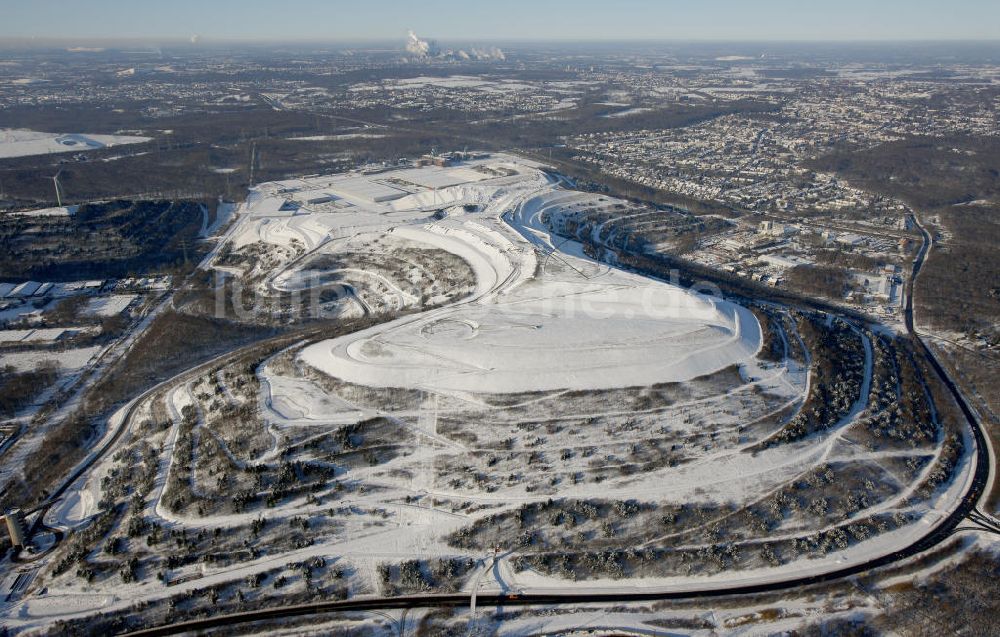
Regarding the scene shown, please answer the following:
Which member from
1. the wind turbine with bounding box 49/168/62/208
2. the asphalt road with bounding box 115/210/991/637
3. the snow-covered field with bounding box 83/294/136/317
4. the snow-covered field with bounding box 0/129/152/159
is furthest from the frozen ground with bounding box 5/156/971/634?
the snow-covered field with bounding box 0/129/152/159

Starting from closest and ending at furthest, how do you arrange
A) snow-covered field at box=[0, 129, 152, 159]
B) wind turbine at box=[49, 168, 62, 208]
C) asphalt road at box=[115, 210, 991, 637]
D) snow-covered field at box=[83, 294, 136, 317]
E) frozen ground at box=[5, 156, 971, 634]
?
asphalt road at box=[115, 210, 991, 637] → frozen ground at box=[5, 156, 971, 634] → snow-covered field at box=[83, 294, 136, 317] → wind turbine at box=[49, 168, 62, 208] → snow-covered field at box=[0, 129, 152, 159]

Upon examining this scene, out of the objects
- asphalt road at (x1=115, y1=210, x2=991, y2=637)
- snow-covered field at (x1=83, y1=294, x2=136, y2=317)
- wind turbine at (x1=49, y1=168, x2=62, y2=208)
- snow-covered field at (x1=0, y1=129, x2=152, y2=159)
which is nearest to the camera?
asphalt road at (x1=115, y1=210, x2=991, y2=637)

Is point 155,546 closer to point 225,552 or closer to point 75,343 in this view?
point 225,552

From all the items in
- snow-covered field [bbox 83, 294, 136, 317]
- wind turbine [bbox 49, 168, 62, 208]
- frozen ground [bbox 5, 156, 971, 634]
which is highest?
wind turbine [bbox 49, 168, 62, 208]

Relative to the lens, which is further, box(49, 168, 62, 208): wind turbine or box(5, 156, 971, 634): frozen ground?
box(49, 168, 62, 208): wind turbine

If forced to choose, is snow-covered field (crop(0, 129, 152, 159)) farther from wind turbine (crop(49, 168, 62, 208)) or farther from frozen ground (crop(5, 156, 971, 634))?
frozen ground (crop(5, 156, 971, 634))

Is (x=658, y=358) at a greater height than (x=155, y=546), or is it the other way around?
(x=658, y=358)

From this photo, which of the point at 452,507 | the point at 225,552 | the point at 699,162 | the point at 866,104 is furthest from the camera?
the point at 866,104

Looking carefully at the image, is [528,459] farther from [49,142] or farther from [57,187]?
[49,142]

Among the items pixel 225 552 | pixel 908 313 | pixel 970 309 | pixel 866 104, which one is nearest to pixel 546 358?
pixel 225 552
